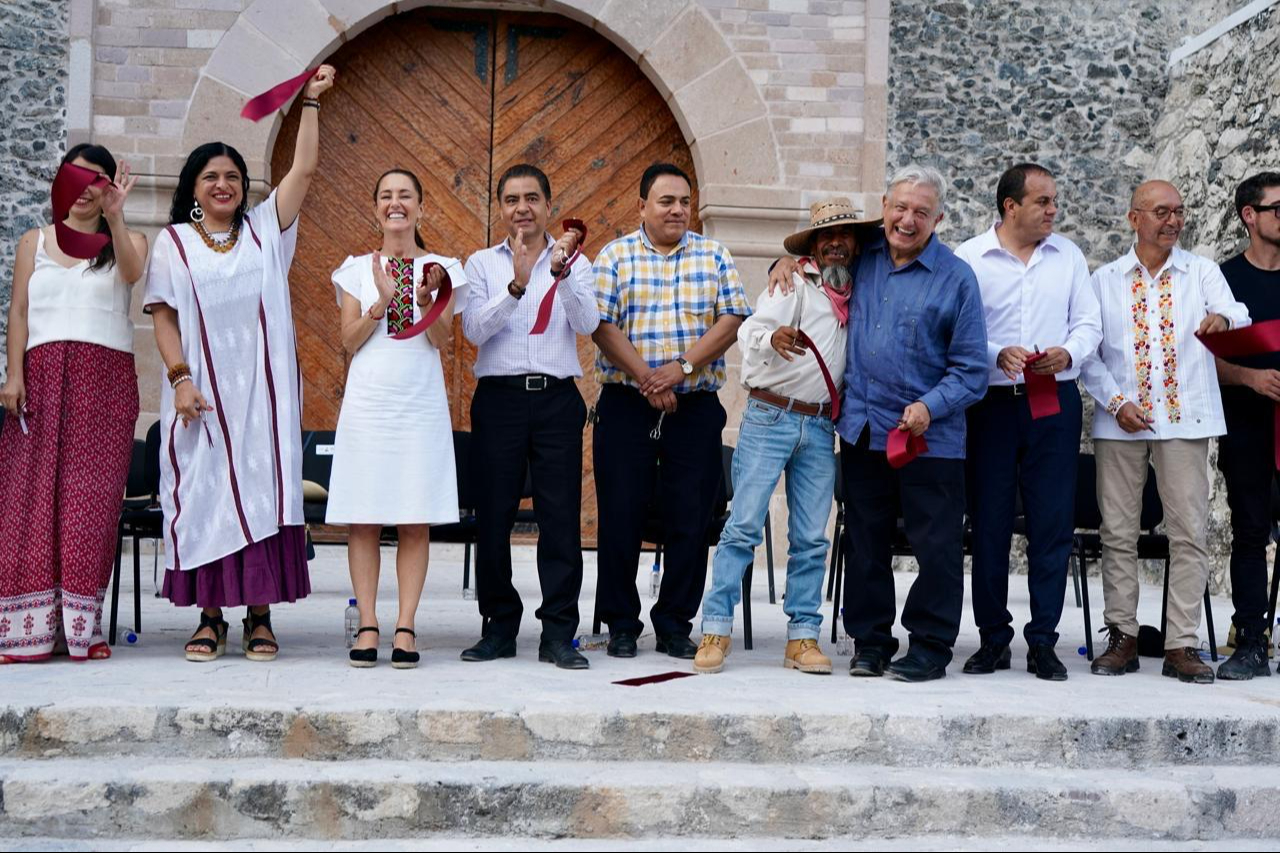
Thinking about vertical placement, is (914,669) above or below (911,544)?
below

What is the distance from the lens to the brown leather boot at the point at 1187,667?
4871mm

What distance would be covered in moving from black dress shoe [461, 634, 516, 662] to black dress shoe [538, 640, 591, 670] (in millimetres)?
111

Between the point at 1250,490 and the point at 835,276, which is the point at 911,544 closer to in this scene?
the point at 835,276

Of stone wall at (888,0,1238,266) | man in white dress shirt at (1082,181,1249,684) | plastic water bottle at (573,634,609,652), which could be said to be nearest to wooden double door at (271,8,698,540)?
stone wall at (888,0,1238,266)

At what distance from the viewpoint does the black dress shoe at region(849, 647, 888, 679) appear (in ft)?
15.6

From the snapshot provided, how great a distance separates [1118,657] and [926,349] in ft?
4.23

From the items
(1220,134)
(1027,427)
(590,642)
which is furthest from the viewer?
(1220,134)

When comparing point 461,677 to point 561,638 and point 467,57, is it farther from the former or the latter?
point 467,57

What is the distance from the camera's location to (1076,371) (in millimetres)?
4871

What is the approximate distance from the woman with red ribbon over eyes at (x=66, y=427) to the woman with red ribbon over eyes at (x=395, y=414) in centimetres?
73

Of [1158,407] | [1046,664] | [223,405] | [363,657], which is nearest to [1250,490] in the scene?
[1158,407]

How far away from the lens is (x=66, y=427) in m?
4.74

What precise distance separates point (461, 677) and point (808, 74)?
539 centimetres

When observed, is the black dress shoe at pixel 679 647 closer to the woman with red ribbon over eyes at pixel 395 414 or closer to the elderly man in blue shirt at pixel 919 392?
the elderly man in blue shirt at pixel 919 392
